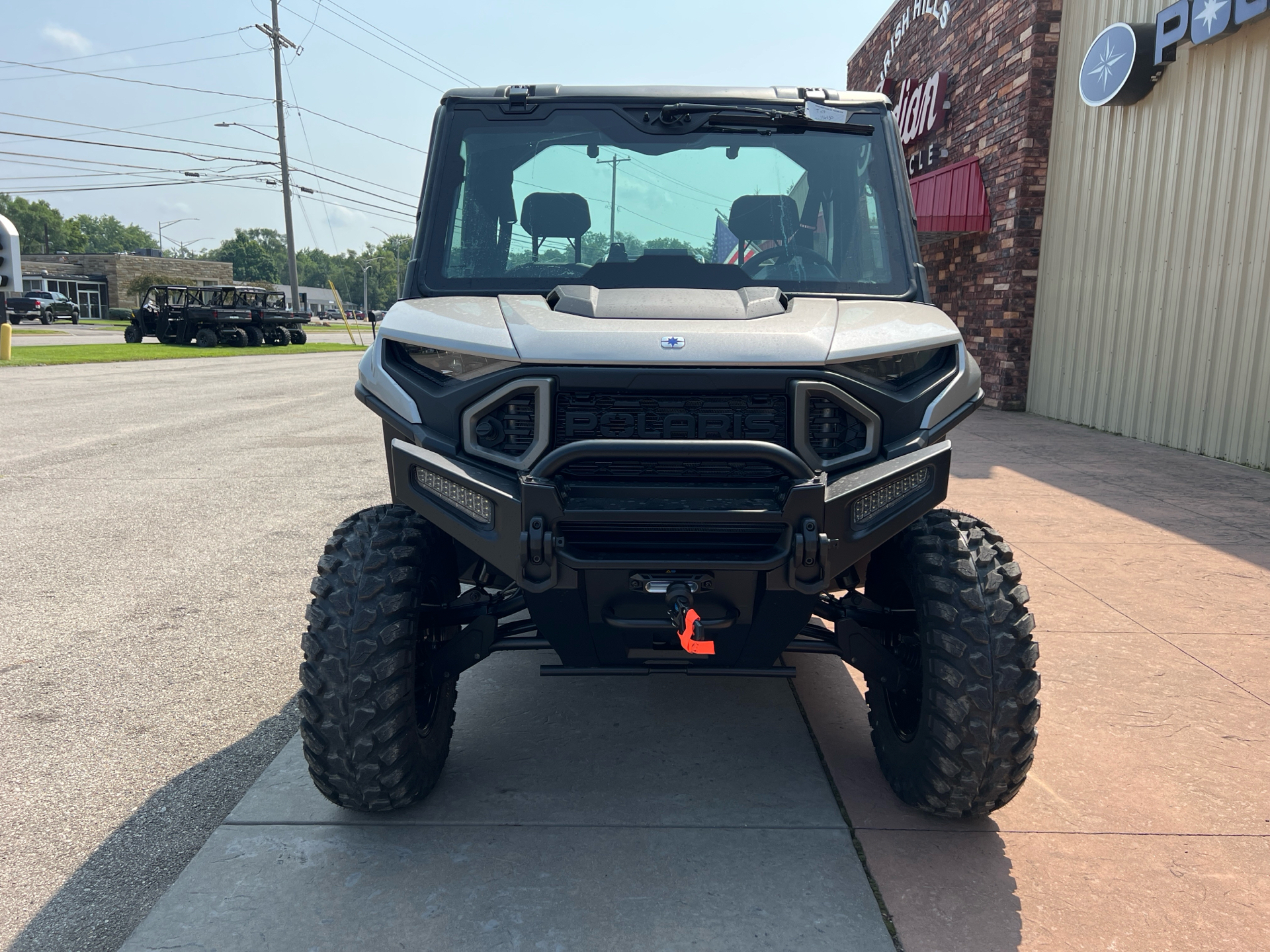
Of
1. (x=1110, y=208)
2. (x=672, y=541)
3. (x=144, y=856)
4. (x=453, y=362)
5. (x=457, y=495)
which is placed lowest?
(x=144, y=856)

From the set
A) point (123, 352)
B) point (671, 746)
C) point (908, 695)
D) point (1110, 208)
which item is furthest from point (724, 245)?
point (123, 352)

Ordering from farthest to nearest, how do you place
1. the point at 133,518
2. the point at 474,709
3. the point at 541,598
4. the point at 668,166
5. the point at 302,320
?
1. the point at 302,320
2. the point at 133,518
3. the point at 474,709
4. the point at 668,166
5. the point at 541,598

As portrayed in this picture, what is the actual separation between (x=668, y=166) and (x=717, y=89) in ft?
1.12

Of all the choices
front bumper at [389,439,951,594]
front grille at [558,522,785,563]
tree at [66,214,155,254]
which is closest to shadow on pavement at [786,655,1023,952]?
front bumper at [389,439,951,594]

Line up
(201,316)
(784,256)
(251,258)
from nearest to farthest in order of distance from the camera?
1. (784,256)
2. (201,316)
3. (251,258)

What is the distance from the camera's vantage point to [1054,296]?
43.6 feet

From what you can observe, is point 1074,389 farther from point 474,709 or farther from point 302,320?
point 302,320

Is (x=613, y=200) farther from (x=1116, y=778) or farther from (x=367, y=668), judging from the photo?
(x=1116, y=778)

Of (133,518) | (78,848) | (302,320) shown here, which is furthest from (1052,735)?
(302,320)

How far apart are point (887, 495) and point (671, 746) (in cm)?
133

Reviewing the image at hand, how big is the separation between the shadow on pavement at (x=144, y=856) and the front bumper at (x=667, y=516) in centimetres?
123

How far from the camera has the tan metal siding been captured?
9.34 meters

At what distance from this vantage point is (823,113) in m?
3.40

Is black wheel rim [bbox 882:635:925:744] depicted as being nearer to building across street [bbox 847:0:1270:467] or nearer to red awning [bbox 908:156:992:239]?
building across street [bbox 847:0:1270:467]
